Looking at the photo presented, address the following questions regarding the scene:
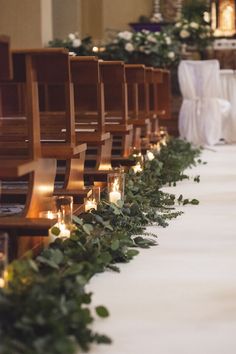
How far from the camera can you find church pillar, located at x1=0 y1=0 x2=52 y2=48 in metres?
11.2

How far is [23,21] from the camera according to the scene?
11.2m

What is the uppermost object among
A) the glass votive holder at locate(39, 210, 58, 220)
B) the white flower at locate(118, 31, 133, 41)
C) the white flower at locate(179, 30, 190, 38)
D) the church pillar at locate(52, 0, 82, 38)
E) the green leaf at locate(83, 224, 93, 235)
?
the church pillar at locate(52, 0, 82, 38)

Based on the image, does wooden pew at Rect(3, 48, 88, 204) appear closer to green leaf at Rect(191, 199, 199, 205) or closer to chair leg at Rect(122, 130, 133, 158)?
chair leg at Rect(122, 130, 133, 158)

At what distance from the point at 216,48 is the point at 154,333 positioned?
11.9 m

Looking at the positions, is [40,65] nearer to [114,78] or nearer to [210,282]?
[210,282]

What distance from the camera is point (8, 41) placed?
3.36 meters

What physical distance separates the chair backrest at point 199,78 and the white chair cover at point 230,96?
1.72ft

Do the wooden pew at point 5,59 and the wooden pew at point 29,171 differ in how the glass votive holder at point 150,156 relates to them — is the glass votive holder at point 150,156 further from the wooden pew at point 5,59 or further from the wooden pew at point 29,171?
the wooden pew at point 5,59

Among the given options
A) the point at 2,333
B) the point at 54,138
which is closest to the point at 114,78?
the point at 54,138

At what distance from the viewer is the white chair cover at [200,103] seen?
11.6m

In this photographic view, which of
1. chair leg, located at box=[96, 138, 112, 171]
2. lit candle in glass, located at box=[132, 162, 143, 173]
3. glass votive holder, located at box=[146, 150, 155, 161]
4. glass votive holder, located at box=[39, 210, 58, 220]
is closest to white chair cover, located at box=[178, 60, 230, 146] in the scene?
glass votive holder, located at box=[146, 150, 155, 161]

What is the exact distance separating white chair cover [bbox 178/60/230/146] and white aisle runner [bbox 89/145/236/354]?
6.44 m

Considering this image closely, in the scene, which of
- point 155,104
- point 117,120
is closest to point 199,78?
point 155,104

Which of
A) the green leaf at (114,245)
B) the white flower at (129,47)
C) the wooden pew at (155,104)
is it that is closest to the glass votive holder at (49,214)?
the green leaf at (114,245)
